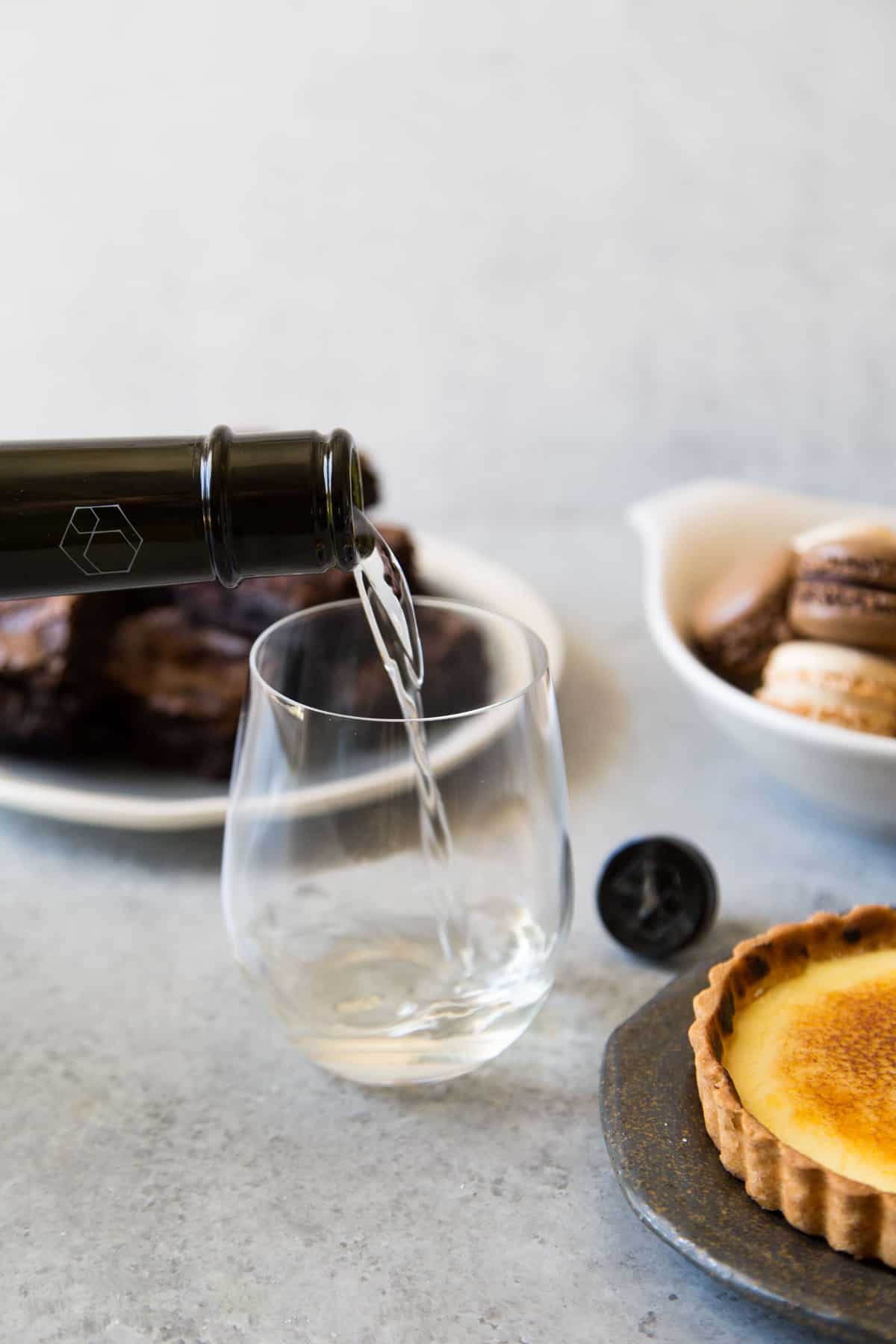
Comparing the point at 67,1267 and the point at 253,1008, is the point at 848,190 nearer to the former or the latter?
the point at 253,1008

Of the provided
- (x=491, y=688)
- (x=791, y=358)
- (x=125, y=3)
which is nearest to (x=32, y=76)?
(x=125, y=3)

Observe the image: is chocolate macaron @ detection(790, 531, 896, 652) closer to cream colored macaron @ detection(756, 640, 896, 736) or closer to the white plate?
cream colored macaron @ detection(756, 640, 896, 736)

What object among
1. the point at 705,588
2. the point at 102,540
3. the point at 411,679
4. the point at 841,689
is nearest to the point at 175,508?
the point at 102,540

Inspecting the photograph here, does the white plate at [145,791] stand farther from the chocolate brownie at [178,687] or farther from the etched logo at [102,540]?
the etched logo at [102,540]

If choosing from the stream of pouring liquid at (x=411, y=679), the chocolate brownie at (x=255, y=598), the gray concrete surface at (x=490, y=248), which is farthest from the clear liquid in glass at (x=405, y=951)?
the gray concrete surface at (x=490, y=248)

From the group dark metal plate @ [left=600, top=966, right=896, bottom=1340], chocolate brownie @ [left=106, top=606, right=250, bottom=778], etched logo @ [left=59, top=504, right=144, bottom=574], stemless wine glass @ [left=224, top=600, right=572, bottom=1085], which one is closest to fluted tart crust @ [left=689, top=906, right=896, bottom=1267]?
dark metal plate @ [left=600, top=966, right=896, bottom=1340]

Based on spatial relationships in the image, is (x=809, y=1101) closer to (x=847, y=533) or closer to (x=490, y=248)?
(x=847, y=533)
